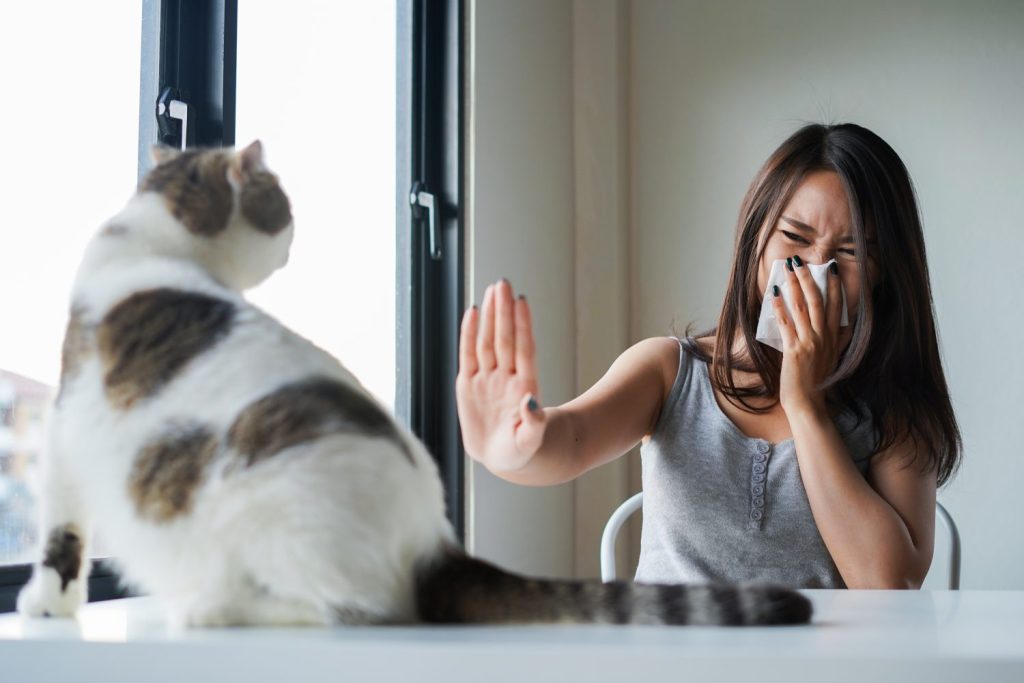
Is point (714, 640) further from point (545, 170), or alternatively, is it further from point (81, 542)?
point (545, 170)

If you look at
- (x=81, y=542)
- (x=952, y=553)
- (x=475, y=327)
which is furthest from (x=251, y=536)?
(x=952, y=553)

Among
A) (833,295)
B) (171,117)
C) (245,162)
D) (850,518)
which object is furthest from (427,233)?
(245,162)

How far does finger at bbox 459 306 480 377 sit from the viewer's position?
1.91 feet

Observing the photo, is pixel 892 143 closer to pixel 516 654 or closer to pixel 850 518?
pixel 850 518

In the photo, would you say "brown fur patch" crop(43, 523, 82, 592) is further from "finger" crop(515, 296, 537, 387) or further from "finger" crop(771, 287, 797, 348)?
"finger" crop(771, 287, 797, 348)

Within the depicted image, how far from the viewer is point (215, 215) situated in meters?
0.48

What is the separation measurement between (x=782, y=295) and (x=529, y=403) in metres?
0.67

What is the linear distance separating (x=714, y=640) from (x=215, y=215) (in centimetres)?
31

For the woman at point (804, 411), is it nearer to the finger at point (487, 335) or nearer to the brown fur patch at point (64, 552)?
the finger at point (487, 335)

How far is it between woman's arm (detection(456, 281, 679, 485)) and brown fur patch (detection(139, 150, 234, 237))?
0.51 feet

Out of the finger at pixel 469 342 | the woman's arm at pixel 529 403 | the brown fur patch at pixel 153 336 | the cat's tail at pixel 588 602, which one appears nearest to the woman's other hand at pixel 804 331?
the woman's arm at pixel 529 403

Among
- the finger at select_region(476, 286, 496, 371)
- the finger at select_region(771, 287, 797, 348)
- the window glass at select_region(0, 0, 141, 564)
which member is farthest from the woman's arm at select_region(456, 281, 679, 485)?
the window glass at select_region(0, 0, 141, 564)

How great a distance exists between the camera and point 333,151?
1.78m

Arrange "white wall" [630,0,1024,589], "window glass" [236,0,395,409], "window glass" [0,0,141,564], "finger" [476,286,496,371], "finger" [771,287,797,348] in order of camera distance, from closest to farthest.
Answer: "finger" [476,286,496,371]
"window glass" [0,0,141,564]
"finger" [771,287,797,348]
"window glass" [236,0,395,409]
"white wall" [630,0,1024,589]
